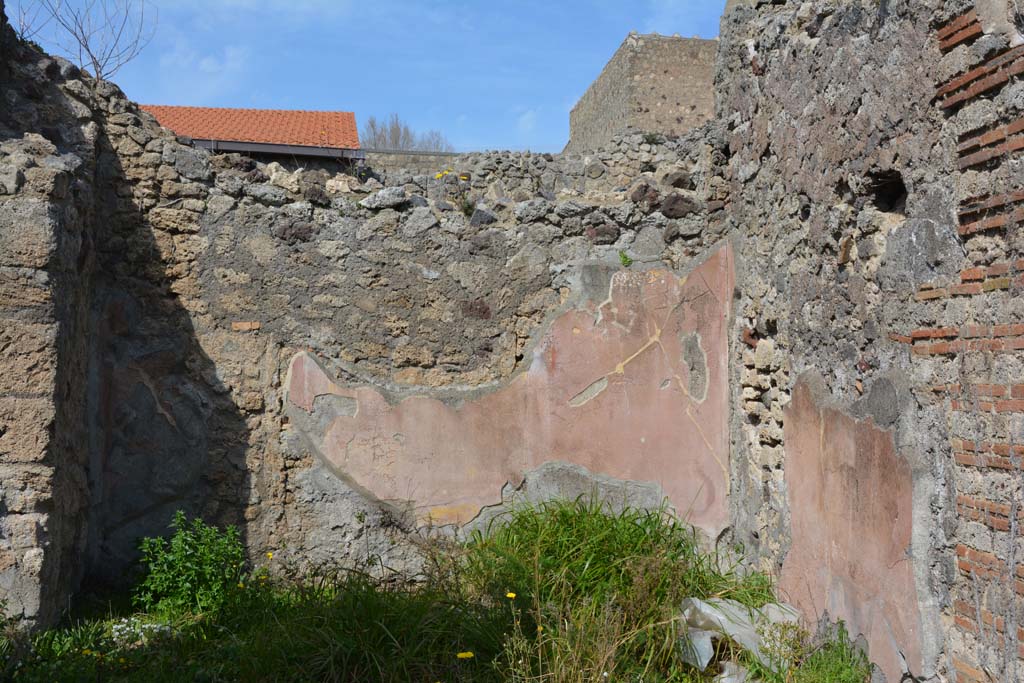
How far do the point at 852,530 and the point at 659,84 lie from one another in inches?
435

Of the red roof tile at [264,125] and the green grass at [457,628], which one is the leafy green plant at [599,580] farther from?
the red roof tile at [264,125]

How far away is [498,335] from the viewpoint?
15.2 ft

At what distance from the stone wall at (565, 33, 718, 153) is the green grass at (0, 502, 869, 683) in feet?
32.6

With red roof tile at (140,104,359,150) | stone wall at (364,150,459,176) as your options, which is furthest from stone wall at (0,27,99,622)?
stone wall at (364,150,459,176)

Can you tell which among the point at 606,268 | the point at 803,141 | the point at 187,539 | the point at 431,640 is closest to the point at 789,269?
the point at 803,141

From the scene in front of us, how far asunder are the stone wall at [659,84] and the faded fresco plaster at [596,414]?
28.7ft

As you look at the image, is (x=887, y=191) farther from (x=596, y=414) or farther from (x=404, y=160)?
(x=404, y=160)

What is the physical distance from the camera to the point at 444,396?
14.9ft

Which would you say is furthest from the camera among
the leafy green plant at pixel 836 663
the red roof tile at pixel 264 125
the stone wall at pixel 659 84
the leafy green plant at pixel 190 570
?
the stone wall at pixel 659 84

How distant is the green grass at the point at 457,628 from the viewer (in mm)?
3139

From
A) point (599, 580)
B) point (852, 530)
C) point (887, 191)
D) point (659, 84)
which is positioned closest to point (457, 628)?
point (599, 580)

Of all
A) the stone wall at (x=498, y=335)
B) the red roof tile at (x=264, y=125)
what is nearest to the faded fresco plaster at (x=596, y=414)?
the stone wall at (x=498, y=335)

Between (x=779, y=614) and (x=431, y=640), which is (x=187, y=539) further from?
(x=779, y=614)

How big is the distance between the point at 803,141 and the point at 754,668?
2390 millimetres
